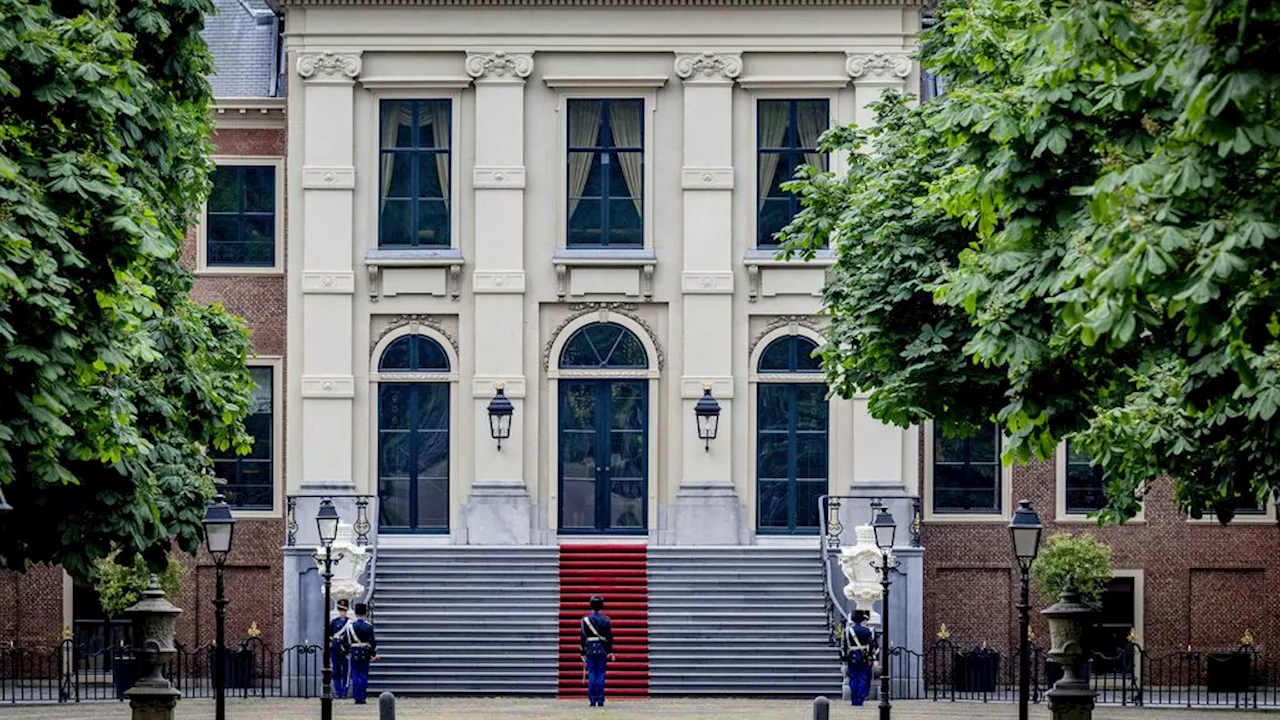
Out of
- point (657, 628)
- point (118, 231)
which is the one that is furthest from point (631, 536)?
point (118, 231)

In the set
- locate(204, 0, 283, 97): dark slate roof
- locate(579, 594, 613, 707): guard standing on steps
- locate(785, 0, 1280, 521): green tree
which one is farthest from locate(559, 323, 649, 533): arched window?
locate(785, 0, 1280, 521): green tree

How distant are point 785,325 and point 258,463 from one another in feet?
30.6

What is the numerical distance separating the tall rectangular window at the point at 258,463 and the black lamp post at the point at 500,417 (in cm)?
416

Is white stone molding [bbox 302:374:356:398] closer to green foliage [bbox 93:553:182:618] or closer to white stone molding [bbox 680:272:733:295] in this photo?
green foliage [bbox 93:553:182:618]

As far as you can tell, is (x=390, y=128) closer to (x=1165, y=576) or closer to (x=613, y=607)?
(x=613, y=607)

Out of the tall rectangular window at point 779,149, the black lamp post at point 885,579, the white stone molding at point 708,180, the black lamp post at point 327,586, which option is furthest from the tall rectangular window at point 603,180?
the black lamp post at point 327,586

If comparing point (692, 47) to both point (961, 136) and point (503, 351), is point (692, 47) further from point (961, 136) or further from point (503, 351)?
point (961, 136)

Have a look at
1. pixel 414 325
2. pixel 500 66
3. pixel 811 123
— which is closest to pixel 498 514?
pixel 414 325

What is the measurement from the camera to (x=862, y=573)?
41688 millimetres

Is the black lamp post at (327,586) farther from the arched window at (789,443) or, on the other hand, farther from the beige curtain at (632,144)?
the beige curtain at (632,144)

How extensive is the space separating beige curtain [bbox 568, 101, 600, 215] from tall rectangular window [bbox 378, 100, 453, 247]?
2037 mm

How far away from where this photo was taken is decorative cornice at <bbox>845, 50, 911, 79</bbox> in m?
44.6

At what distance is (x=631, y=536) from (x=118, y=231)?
21.7 metres

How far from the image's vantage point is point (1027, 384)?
23.1m
